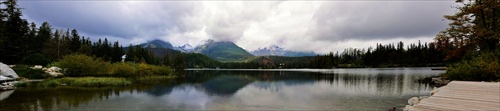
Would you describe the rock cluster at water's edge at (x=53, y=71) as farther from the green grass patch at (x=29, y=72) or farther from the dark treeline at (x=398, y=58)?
the dark treeline at (x=398, y=58)

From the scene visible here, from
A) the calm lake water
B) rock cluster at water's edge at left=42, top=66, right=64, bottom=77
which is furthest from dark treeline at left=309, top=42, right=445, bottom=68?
rock cluster at water's edge at left=42, top=66, right=64, bottom=77

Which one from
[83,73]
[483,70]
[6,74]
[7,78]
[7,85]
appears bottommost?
[7,85]

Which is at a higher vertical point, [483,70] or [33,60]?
[33,60]

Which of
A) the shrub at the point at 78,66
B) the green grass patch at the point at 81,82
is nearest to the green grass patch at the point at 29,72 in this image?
the shrub at the point at 78,66

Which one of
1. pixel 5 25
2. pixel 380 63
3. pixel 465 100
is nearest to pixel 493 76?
pixel 465 100

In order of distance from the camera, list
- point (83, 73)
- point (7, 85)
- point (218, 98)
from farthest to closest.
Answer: point (83, 73)
point (7, 85)
point (218, 98)

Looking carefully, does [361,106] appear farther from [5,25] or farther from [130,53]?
[130,53]

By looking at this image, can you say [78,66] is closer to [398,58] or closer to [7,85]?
[7,85]

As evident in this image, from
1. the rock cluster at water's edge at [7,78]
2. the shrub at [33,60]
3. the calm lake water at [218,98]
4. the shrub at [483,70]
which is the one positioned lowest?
the calm lake water at [218,98]

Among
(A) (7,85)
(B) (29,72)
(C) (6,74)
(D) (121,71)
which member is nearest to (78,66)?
(B) (29,72)

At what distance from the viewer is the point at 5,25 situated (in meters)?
65.6

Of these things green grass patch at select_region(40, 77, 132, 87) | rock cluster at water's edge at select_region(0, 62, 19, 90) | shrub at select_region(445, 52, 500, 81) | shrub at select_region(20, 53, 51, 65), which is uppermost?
shrub at select_region(20, 53, 51, 65)

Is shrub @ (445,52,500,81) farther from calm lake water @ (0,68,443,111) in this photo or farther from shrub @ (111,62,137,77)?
shrub @ (111,62,137,77)

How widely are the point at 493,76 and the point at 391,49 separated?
581ft
